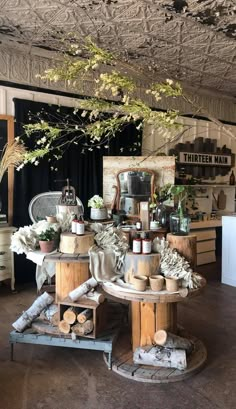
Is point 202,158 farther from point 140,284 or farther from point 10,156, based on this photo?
point 140,284

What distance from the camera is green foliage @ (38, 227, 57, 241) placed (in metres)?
2.76

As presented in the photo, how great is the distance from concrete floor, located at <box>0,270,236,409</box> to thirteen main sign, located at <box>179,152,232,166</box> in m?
3.46

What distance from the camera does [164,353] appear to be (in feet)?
8.09

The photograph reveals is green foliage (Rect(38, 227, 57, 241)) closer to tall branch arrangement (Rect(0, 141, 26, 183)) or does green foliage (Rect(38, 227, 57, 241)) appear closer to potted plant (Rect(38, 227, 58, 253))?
potted plant (Rect(38, 227, 58, 253))

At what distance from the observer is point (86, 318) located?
8.37ft

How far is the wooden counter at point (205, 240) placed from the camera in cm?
547

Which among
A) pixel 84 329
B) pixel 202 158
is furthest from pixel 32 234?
pixel 202 158

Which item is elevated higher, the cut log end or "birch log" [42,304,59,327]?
"birch log" [42,304,59,327]

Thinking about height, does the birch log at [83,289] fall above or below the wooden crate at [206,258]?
above

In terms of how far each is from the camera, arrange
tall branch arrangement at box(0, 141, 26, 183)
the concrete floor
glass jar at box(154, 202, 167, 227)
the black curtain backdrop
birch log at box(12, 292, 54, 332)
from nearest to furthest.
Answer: the concrete floor, birch log at box(12, 292, 54, 332), glass jar at box(154, 202, 167, 227), tall branch arrangement at box(0, 141, 26, 183), the black curtain backdrop

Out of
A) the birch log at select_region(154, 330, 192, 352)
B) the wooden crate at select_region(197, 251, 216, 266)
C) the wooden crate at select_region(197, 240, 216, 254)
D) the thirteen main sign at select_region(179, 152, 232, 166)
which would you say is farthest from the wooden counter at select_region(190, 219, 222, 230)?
the birch log at select_region(154, 330, 192, 352)

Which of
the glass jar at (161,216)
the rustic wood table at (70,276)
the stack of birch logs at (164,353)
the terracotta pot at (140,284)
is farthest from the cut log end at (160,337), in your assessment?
the glass jar at (161,216)

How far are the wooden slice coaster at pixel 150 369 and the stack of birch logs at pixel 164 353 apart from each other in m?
0.04

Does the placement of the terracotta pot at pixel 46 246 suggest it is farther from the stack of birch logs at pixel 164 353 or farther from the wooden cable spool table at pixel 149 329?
the stack of birch logs at pixel 164 353
